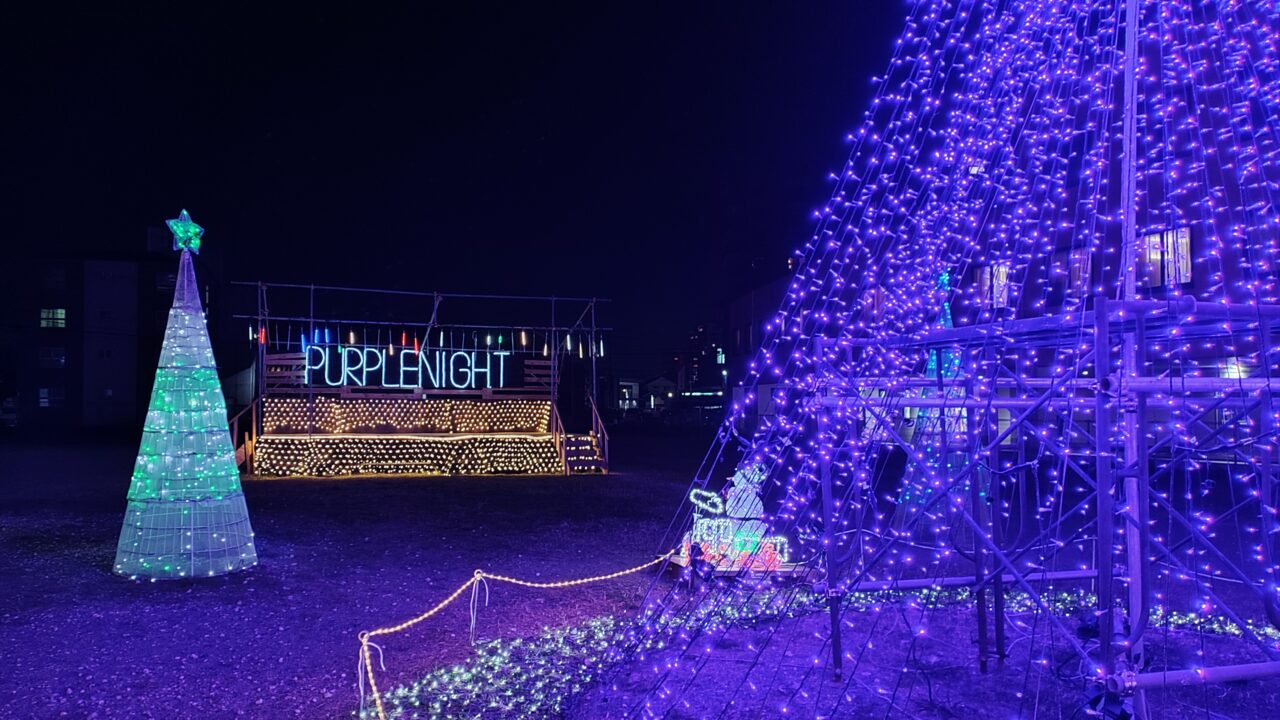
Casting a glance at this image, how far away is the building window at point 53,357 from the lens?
33.3m

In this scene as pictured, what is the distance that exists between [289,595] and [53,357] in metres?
34.3

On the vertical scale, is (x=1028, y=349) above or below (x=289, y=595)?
above

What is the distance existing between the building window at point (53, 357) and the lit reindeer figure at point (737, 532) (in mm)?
36274

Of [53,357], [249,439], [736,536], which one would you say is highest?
[53,357]

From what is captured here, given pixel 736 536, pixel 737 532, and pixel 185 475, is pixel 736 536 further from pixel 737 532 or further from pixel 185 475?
pixel 185 475

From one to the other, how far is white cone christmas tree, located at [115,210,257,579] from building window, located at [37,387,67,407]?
105ft

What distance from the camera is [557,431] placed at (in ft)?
64.9

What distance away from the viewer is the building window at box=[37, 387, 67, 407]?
110 feet

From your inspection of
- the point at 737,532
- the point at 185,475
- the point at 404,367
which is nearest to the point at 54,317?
the point at 404,367

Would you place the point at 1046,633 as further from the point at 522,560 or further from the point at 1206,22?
the point at 522,560

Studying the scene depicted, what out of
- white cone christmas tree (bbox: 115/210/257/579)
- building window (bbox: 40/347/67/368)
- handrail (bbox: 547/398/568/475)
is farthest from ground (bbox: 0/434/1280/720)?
building window (bbox: 40/347/67/368)

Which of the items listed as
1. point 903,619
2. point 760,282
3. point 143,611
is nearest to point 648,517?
point 903,619

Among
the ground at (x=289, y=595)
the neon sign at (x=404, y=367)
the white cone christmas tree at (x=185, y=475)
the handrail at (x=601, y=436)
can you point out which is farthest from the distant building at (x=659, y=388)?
the white cone christmas tree at (x=185, y=475)

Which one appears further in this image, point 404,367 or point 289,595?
point 404,367
